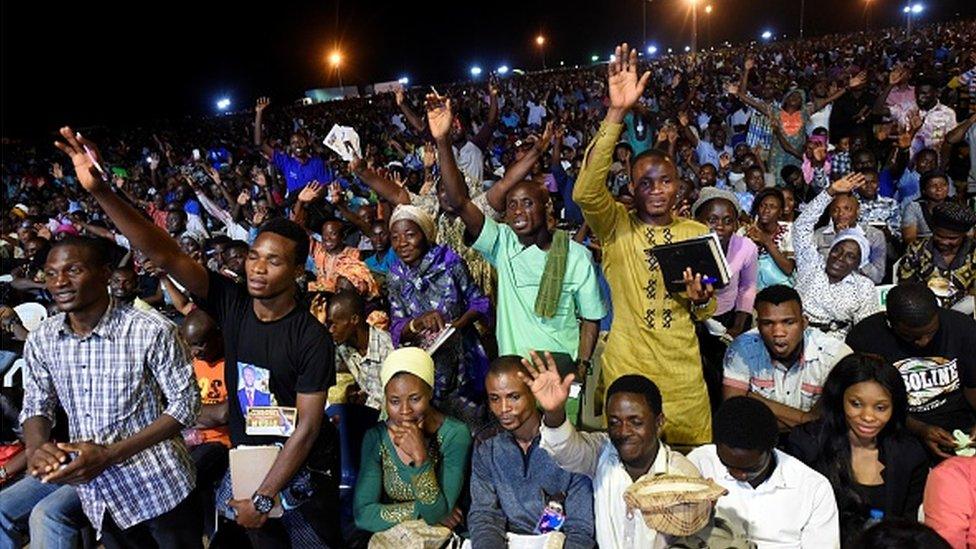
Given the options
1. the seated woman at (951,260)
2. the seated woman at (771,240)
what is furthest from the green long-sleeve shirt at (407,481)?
the seated woman at (951,260)

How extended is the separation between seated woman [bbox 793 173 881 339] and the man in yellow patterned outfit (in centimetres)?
151

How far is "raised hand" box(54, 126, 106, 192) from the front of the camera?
104 inches

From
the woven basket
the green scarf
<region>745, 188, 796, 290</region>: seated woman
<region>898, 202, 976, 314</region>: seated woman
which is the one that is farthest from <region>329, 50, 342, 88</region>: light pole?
the woven basket

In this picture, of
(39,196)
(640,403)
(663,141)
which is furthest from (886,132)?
(39,196)

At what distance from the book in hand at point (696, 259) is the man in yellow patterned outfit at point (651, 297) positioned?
0.26 feet

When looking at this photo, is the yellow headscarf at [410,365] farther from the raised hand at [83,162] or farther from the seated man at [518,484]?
the raised hand at [83,162]

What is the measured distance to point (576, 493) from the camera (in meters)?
3.09

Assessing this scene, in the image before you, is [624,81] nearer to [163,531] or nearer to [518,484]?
[518,484]

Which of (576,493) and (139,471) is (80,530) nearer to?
(139,471)

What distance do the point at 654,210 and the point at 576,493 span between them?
1226 millimetres

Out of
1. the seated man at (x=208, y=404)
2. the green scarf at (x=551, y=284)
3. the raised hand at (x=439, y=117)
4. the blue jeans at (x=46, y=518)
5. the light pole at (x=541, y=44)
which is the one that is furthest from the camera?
the light pole at (x=541, y=44)

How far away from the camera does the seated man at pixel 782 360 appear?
11.5 ft

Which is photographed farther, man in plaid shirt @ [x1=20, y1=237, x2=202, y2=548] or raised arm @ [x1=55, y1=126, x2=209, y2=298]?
man in plaid shirt @ [x1=20, y1=237, x2=202, y2=548]

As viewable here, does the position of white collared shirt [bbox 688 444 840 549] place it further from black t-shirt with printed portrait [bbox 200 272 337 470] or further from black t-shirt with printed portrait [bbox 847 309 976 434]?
black t-shirt with printed portrait [bbox 200 272 337 470]
